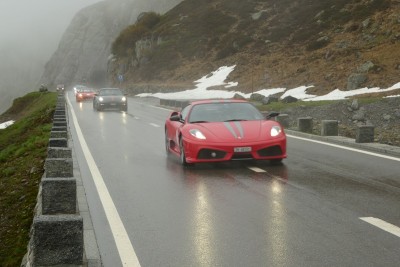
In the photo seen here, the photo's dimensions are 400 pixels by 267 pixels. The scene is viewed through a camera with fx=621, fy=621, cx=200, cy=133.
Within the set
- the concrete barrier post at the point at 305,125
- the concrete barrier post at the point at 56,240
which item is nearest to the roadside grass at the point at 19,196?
the concrete barrier post at the point at 56,240

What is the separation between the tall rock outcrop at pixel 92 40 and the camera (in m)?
139

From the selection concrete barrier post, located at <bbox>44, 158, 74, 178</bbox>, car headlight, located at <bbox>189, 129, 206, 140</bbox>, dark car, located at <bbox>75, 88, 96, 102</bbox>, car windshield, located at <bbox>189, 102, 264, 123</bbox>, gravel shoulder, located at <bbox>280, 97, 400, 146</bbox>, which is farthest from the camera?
dark car, located at <bbox>75, 88, 96, 102</bbox>

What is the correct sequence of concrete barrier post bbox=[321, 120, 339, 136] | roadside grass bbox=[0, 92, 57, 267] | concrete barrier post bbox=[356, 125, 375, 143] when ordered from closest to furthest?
roadside grass bbox=[0, 92, 57, 267] < concrete barrier post bbox=[356, 125, 375, 143] < concrete barrier post bbox=[321, 120, 339, 136]

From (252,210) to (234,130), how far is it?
4155 mm

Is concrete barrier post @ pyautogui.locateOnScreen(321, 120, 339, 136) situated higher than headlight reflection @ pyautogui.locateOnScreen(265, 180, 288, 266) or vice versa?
concrete barrier post @ pyautogui.locateOnScreen(321, 120, 339, 136)

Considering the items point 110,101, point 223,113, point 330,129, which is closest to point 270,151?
point 223,113

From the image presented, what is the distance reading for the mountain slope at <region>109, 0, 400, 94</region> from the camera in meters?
41.7

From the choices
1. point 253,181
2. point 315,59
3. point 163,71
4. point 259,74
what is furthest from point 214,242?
point 163,71

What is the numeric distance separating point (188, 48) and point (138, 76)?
10.0 meters

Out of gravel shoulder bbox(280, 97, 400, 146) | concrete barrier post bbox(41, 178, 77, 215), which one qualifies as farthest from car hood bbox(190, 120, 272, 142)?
gravel shoulder bbox(280, 97, 400, 146)

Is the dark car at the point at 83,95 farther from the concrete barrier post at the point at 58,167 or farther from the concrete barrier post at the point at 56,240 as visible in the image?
the concrete barrier post at the point at 56,240

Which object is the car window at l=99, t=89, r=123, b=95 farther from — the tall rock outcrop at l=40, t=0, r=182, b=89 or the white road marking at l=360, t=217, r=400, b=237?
the tall rock outcrop at l=40, t=0, r=182, b=89

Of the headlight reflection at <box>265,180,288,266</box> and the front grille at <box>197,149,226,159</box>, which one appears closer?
the headlight reflection at <box>265,180,288,266</box>

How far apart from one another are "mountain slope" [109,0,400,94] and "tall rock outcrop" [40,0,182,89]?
4148 cm
